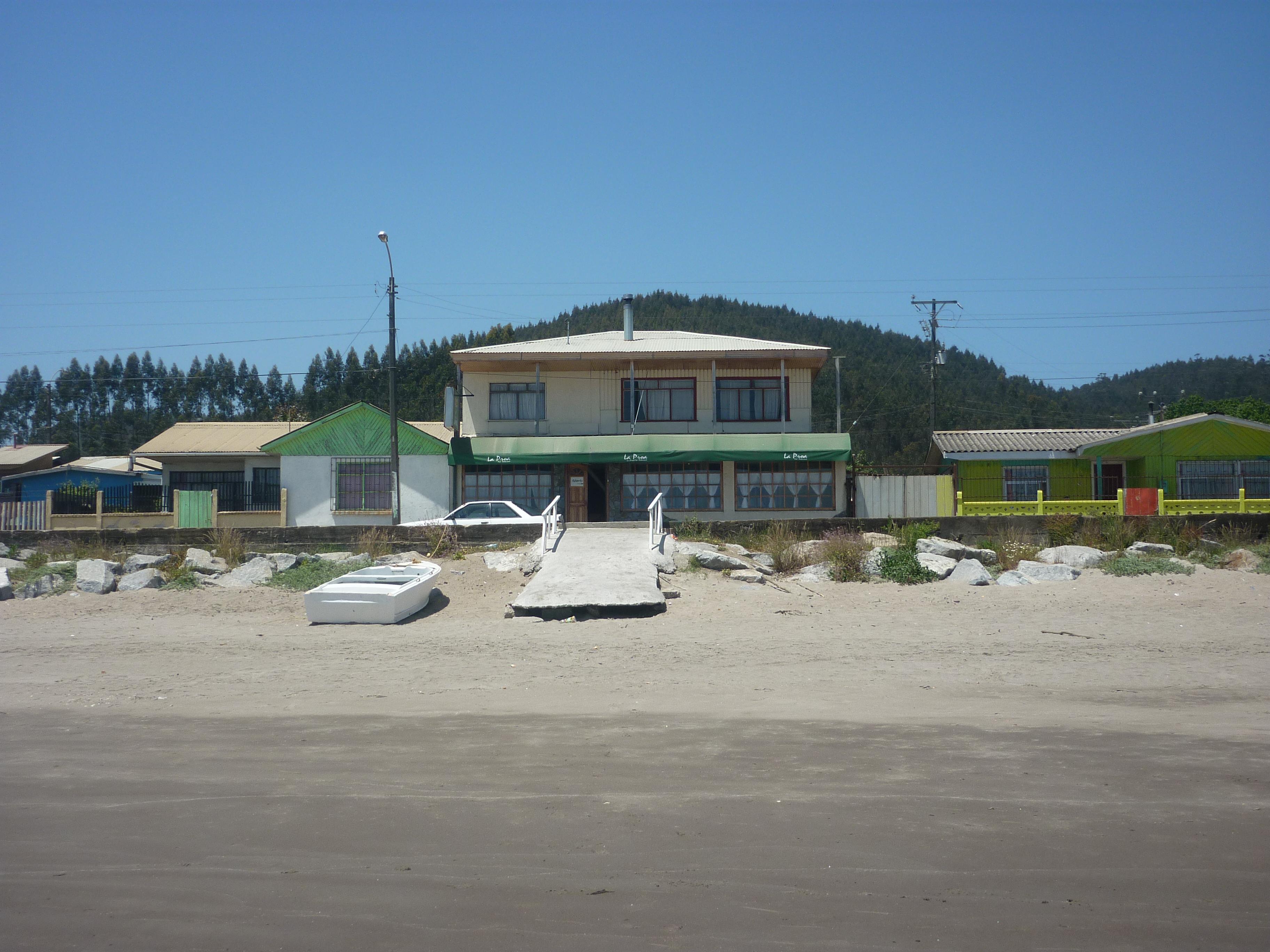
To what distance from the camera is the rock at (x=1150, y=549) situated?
1764cm

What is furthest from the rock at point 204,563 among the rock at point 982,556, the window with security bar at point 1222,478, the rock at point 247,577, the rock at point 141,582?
the window with security bar at point 1222,478

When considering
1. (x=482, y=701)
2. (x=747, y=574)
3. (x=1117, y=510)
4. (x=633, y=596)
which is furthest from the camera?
(x=1117, y=510)

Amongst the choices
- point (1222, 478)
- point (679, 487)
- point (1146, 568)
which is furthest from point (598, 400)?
point (1222, 478)

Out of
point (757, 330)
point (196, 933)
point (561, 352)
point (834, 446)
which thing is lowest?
point (196, 933)

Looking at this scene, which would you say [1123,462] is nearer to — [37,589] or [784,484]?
[784,484]

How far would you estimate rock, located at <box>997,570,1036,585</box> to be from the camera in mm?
15375

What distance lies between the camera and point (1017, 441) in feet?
103

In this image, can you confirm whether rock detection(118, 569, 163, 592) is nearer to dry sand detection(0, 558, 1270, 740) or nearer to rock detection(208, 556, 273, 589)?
dry sand detection(0, 558, 1270, 740)

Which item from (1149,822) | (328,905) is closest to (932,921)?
(1149,822)

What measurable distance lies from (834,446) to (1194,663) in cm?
1676

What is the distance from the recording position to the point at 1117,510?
21734 mm

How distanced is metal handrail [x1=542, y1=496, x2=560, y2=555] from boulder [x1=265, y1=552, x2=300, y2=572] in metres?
4.88

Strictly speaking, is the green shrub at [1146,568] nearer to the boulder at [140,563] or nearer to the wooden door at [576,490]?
the wooden door at [576,490]

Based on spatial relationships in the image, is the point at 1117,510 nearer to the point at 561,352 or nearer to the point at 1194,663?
the point at 1194,663
